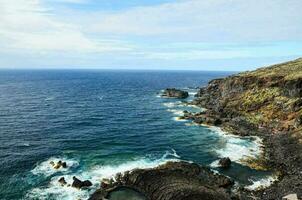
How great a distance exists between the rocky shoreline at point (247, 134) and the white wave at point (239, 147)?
7.19 ft

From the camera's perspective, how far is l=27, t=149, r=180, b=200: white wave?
52281 mm

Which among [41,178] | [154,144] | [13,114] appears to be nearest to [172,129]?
[154,144]

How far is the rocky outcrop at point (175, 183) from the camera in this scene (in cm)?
4860

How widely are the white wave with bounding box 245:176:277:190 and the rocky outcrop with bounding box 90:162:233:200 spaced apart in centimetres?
388

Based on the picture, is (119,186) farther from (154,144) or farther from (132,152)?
(154,144)

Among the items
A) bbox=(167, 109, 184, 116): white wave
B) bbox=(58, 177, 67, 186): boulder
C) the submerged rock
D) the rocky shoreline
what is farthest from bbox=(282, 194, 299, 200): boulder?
bbox=(167, 109, 184, 116): white wave

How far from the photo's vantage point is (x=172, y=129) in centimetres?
9425

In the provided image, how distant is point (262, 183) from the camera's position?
57.1m

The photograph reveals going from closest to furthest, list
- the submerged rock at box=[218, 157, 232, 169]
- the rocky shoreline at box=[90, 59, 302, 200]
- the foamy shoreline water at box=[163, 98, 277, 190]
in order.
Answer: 1. the rocky shoreline at box=[90, 59, 302, 200]
2. the foamy shoreline water at box=[163, 98, 277, 190]
3. the submerged rock at box=[218, 157, 232, 169]

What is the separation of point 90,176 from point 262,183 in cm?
3238

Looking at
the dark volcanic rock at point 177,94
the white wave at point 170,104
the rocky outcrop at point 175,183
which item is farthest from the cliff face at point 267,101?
the rocky outcrop at point 175,183

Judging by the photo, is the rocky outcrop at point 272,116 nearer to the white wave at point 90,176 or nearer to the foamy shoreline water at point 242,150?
the foamy shoreline water at point 242,150

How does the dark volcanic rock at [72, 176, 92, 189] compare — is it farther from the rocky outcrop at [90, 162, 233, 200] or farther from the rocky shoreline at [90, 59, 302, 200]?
the rocky outcrop at [90, 162, 233, 200]

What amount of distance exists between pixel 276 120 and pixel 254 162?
92.8ft
